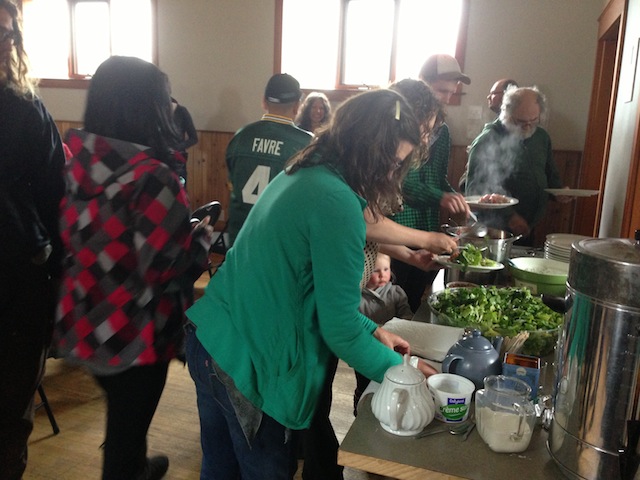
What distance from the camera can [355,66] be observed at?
5.37 metres

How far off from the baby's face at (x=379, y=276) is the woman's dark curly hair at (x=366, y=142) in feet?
2.39

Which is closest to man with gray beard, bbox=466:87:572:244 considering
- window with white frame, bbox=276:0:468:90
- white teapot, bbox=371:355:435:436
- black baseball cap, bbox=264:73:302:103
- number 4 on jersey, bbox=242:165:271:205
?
black baseball cap, bbox=264:73:302:103

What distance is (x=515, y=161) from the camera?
3.29 metres

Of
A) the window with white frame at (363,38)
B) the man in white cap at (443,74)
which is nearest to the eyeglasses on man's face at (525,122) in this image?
the man in white cap at (443,74)

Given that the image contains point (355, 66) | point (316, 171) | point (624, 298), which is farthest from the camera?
point (355, 66)

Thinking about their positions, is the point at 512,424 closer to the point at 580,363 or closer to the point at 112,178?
the point at 580,363

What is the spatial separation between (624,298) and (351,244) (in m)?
0.48

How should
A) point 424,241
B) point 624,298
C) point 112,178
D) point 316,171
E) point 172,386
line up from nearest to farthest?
point 624,298, point 316,171, point 112,178, point 424,241, point 172,386

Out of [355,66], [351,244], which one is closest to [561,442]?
[351,244]

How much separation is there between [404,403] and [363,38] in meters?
4.78

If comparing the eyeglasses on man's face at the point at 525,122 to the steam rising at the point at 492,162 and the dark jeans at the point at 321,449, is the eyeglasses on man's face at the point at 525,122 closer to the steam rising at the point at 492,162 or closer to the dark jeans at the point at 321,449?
the steam rising at the point at 492,162

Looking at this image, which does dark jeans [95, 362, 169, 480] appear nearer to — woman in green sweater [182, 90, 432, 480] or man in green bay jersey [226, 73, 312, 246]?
woman in green sweater [182, 90, 432, 480]

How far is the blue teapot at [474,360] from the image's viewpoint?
122 centimetres

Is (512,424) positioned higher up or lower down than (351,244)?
lower down
